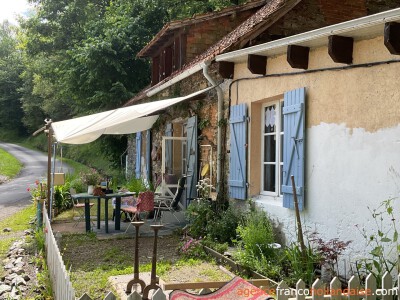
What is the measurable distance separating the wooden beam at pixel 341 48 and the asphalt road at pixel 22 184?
9192 mm

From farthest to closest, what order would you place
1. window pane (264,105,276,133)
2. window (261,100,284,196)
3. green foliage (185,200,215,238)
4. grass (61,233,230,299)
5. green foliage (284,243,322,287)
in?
green foliage (185,200,215,238) → window pane (264,105,276,133) → window (261,100,284,196) → grass (61,233,230,299) → green foliage (284,243,322,287)

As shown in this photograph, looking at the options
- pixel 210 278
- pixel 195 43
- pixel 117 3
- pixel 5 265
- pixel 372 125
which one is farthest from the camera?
pixel 117 3

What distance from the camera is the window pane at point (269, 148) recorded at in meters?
6.50

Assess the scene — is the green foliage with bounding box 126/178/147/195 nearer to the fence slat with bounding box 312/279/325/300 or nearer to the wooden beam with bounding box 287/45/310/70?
the wooden beam with bounding box 287/45/310/70

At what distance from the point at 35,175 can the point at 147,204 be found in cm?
1604

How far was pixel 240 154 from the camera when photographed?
Answer: 6.75 metres

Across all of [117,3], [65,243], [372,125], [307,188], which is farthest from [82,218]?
[117,3]

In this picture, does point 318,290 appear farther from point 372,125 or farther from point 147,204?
point 147,204

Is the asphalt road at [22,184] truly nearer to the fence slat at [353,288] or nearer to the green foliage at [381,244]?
the green foliage at [381,244]

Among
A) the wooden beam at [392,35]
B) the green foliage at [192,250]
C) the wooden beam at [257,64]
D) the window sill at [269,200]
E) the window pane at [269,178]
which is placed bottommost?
the green foliage at [192,250]

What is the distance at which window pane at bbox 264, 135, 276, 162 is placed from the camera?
6500 millimetres

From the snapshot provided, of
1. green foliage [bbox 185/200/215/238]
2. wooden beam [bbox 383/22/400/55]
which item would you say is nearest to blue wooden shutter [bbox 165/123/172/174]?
green foliage [bbox 185/200/215/238]

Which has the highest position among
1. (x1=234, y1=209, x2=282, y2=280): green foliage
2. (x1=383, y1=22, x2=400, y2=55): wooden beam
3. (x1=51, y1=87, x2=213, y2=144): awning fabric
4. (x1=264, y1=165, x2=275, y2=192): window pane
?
(x1=383, y1=22, x2=400, y2=55): wooden beam

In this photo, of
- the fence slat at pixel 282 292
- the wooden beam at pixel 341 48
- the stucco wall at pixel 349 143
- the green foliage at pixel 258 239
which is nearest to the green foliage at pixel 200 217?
the green foliage at pixel 258 239
